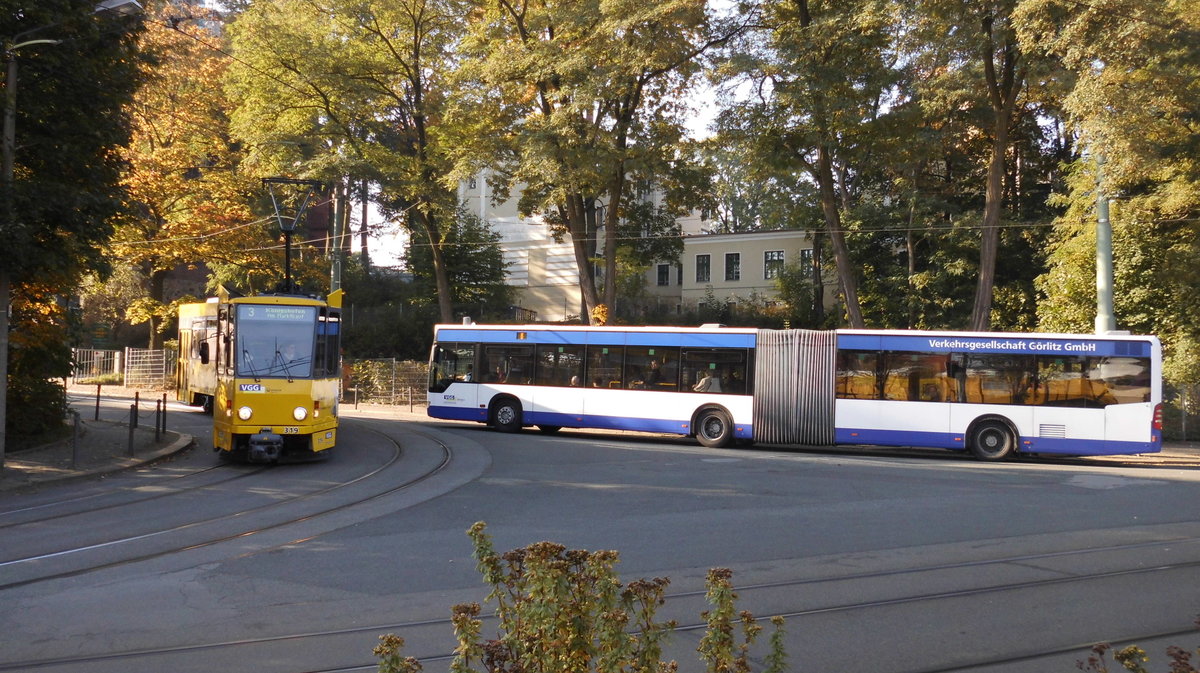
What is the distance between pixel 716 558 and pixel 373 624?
3.81 meters

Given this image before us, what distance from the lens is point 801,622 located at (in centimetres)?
707

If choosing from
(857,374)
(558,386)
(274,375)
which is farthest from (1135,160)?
(274,375)

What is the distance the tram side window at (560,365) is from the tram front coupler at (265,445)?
9160mm

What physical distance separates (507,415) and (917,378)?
420 inches

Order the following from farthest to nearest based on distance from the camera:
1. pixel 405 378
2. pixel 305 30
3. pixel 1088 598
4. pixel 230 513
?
pixel 405 378 < pixel 305 30 < pixel 230 513 < pixel 1088 598

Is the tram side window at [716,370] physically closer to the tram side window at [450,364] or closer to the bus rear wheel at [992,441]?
the bus rear wheel at [992,441]

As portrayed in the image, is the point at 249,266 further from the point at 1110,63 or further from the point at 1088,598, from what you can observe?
the point at 1088,598

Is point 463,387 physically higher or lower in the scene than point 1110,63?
lower

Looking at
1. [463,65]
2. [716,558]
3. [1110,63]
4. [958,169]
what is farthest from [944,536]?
[958,169]

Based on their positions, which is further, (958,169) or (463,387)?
(958,169)

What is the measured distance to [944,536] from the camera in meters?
10.7

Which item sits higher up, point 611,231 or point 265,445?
point 611,231

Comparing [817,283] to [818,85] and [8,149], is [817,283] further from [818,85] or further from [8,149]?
[8,149]

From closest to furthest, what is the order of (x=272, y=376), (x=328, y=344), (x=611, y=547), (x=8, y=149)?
(x=611, y=547), (x=8, y=149), (x=272, y=376), (x=328, y=344)
